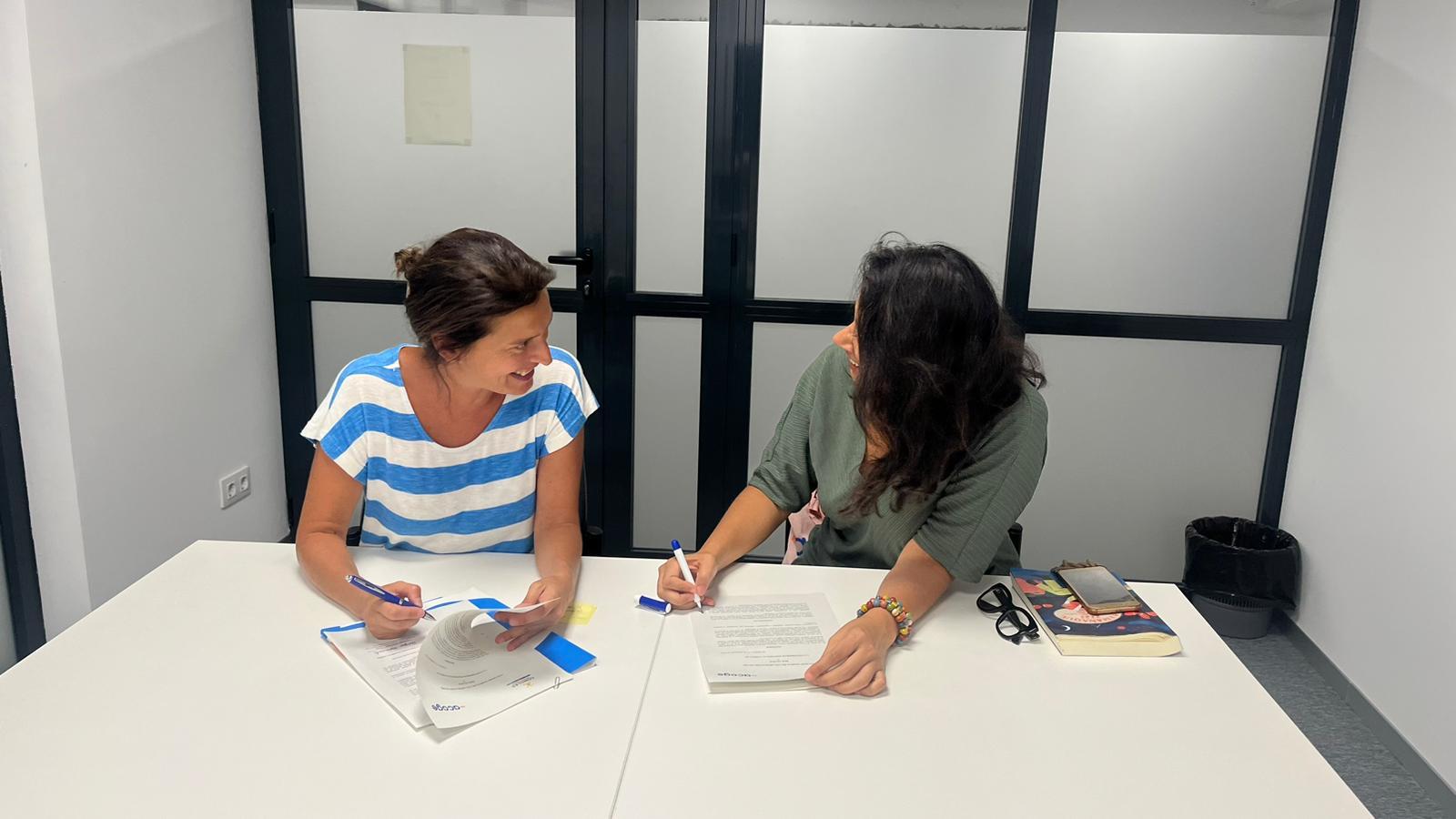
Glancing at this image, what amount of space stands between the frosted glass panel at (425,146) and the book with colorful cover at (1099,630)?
209 centimetres

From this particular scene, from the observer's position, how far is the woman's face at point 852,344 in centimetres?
168

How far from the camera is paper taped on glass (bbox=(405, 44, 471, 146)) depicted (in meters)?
3.11

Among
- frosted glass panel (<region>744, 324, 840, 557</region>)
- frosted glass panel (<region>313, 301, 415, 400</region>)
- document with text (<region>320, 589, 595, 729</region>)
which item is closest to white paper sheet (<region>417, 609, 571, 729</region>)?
document with text (<region>320, 589, 595, 729</region>)

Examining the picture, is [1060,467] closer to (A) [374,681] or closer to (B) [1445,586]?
(B) [1445,586]

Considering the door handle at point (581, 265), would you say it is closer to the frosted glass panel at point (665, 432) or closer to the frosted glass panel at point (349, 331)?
the frosted glass panel at point (665, 432)

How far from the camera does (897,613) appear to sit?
148cm

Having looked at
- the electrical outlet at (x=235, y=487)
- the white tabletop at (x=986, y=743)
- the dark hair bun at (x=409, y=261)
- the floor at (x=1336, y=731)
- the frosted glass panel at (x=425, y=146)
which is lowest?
the floor at (x=1336, y=731)

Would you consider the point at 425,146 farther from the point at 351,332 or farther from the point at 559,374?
the point at 559,374

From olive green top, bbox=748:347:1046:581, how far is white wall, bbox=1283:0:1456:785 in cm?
129

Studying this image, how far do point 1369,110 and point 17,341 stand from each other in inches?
141

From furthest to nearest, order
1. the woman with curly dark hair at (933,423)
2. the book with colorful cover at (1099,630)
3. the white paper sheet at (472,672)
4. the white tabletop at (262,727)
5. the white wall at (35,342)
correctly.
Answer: the white wall at (35,342)
the woman with curly dark hair at (933,423)
the book with colorful cover at (1099,630)
the white paper sheet at (472,672)
the white tabletop at (262,727)

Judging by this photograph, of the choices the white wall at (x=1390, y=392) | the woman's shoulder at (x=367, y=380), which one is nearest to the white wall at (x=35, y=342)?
the woman's shoulder at (x=367, y=380)

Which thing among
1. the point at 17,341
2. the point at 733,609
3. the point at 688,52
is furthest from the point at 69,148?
the point at 733,609

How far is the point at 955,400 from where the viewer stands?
1.60m
